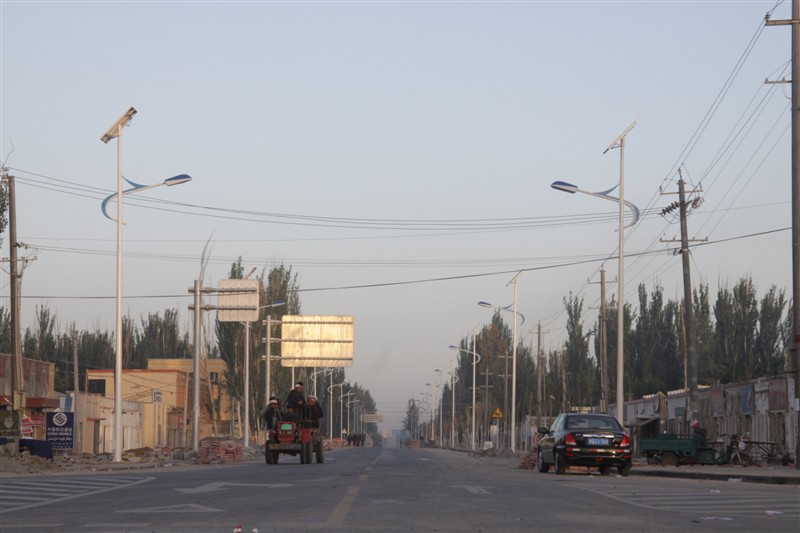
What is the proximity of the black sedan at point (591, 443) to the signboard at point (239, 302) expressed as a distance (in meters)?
27.4

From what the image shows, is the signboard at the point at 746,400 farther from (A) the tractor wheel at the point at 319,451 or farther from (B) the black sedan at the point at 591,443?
(A) the tractor wheel at the point at 319,451

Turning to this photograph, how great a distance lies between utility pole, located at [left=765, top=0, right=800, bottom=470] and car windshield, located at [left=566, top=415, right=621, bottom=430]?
634cm

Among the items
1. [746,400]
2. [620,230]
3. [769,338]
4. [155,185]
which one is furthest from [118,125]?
[769,338]

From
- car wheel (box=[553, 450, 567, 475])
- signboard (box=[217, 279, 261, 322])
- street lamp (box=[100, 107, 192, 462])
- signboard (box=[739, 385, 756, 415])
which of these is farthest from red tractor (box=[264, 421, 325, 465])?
signboard (box=[739, 385, 756, 415])

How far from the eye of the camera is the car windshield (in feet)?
91.0

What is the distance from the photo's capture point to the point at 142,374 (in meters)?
81.8

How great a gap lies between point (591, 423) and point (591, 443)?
0.76 m

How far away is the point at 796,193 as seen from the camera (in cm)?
3197

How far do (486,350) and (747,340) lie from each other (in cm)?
5780

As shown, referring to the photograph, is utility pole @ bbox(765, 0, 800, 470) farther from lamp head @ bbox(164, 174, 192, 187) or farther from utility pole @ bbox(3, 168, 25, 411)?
utility pole @ bbox(3, 168, 25, 411)

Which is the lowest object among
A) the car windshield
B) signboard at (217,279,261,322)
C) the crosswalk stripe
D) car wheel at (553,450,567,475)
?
car wheel at (553,450,567,475)

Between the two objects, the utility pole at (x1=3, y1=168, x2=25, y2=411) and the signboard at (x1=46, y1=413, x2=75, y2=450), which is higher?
the utility pole at (x1=3, y1=168, x2=25, y2=411)

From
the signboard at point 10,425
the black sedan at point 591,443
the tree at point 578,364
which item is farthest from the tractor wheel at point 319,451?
the tree at point 578,364

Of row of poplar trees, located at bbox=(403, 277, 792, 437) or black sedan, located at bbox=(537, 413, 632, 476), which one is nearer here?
black sedan, located at bbox=(537, 413, 632, 476)
